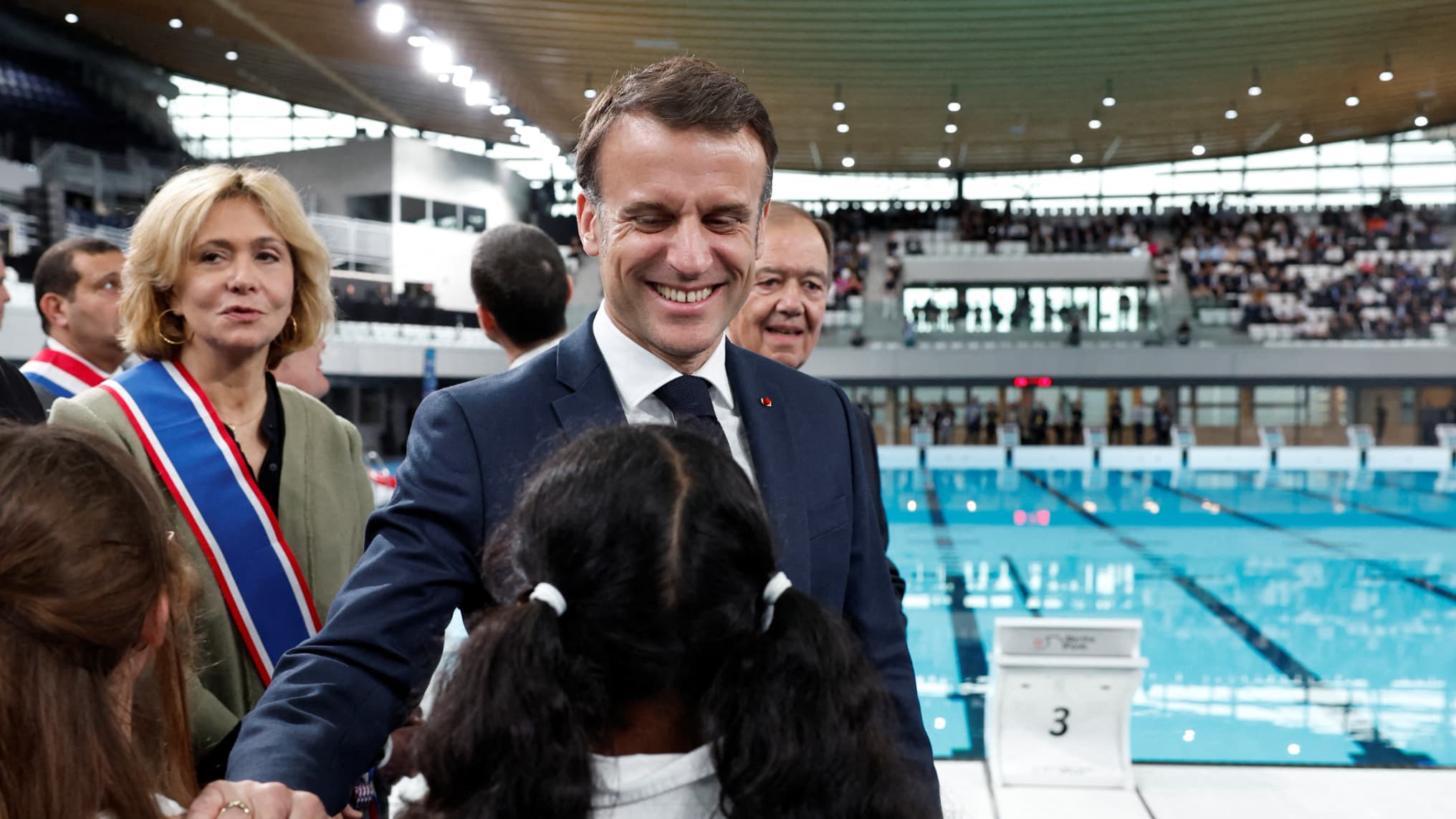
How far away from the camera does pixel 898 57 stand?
19031mm

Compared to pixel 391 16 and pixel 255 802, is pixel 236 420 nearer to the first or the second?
pixel 255 802

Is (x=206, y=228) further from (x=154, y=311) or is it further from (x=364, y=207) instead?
(x=364, y=207)

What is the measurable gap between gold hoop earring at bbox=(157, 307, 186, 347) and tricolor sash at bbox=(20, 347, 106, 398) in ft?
3.72

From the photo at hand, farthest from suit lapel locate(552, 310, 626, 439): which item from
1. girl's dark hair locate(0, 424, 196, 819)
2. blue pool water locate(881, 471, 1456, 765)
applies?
blue pool water locate(881, 471, 1456, 765)

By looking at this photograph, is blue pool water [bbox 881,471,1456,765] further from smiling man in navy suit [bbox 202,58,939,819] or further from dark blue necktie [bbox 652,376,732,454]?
dark blue necktie [bbox 652,376,732,454]

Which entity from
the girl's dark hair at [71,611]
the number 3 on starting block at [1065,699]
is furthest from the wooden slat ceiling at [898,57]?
the girl's dark hair at [71,611]

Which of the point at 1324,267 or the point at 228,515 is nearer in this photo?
the point at 228,515

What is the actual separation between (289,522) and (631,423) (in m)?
0.82

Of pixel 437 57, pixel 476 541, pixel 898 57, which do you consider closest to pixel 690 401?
pixel 476 541

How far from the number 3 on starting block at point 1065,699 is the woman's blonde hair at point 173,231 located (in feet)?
8.83

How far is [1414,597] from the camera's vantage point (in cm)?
821

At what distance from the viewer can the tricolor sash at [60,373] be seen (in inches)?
109

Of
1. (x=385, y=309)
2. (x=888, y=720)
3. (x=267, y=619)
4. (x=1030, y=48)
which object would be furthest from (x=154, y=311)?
(x=385, y=309)

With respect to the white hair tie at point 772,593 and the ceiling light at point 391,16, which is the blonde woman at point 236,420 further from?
the ceiling light at point 391,16
